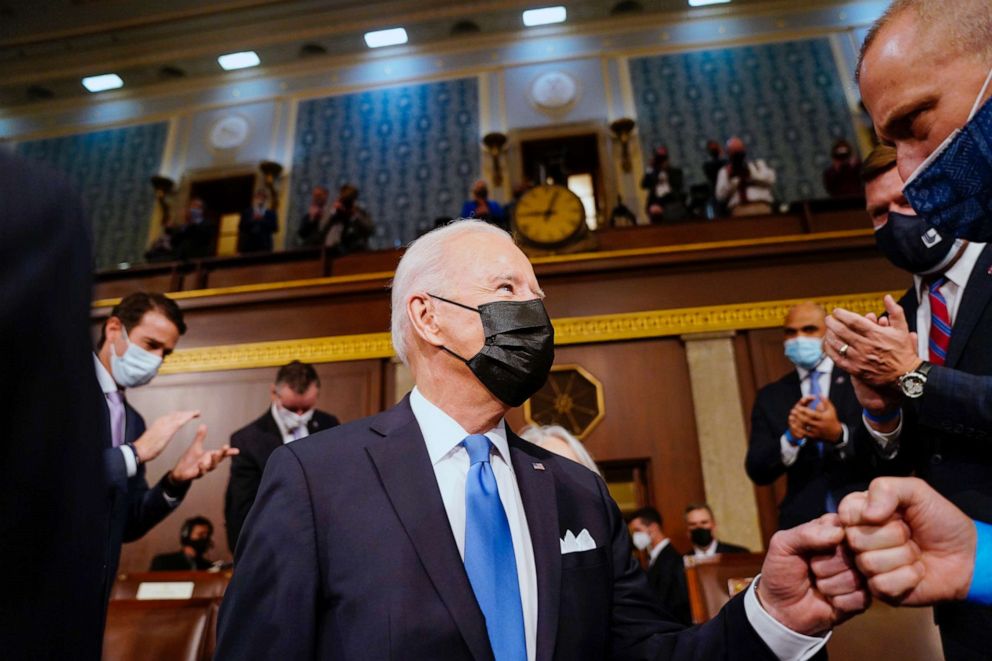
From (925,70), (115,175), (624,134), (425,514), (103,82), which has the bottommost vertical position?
(425,514)

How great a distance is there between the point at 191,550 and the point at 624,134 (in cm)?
702

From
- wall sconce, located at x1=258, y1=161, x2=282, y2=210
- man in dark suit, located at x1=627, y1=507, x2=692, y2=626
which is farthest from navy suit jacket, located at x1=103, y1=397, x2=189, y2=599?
wall sconce, located at x1=258, y1=161, x2=282, y2=210

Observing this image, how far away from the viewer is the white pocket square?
134 centimetres

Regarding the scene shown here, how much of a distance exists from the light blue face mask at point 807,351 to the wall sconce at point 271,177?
8.07 m

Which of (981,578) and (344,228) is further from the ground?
(344,228)

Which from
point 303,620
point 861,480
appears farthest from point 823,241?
point 303,620

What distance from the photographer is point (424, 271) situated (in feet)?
5.30

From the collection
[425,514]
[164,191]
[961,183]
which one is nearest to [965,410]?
[961,183]

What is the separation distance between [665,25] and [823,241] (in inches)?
213

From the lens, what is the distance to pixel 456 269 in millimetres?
1577

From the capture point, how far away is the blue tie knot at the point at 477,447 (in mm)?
1377

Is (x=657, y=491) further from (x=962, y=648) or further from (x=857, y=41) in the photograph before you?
(x=857, y=41)

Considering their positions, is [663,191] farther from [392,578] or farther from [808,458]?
[392,578]

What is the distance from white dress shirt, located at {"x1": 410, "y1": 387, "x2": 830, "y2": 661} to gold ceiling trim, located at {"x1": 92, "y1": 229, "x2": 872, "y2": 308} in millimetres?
4877
